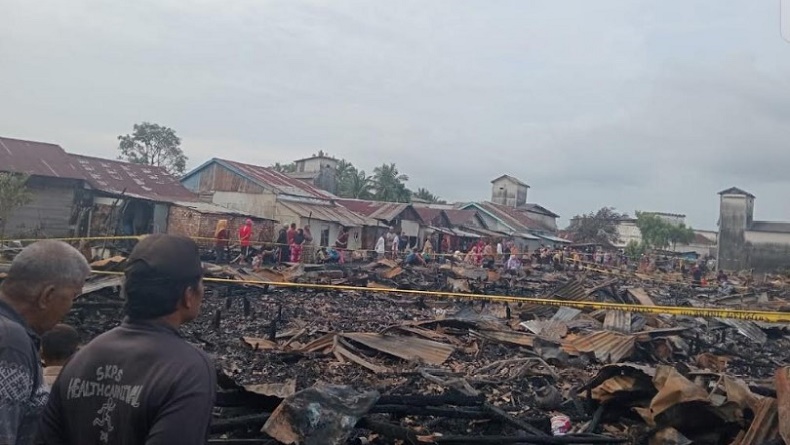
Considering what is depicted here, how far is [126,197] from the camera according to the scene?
24453 mm

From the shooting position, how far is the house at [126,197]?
24.5 metres

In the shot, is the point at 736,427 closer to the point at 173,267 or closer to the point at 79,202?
the point at 173,267

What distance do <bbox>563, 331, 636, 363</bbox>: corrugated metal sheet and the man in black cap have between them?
27.4 feet

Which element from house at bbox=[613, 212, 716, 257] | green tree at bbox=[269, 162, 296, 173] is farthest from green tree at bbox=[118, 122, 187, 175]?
house at bbox=[613, 212, 716, 257]

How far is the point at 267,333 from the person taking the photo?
10.1m

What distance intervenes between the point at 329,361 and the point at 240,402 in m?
3.51

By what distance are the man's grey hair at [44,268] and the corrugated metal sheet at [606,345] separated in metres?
8.31

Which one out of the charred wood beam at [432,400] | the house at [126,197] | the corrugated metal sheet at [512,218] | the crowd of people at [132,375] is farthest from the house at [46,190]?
the corrugated metal sheet at [512,218]

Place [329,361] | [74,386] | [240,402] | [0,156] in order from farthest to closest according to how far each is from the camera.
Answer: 1. [0,156]
2. [329,361]
3. [240,402]
4. [74,386]

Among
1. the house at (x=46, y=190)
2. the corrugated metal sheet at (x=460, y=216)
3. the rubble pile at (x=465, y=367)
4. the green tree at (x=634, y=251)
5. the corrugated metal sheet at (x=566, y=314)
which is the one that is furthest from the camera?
the green tree at (x=634, y=251)

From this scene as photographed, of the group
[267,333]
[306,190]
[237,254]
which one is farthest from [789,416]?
[306,190]

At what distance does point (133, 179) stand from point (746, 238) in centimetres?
4374

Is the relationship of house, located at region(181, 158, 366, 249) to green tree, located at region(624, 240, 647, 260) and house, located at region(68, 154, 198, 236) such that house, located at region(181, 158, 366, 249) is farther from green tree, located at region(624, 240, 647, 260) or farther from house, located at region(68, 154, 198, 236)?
green tree, located at region(624, 240, 647, 260)

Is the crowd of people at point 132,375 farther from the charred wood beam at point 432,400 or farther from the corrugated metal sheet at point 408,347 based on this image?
the corrugated metal sheet at point 408,347
